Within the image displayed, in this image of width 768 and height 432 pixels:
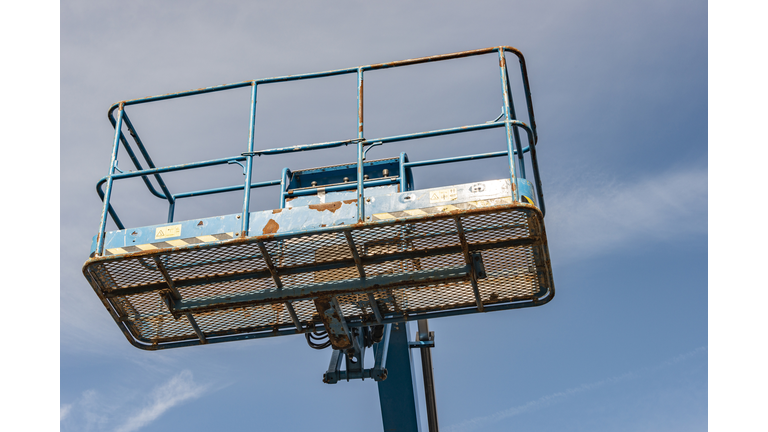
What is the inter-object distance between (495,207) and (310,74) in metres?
2.68

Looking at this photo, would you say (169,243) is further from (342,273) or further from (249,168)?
(342,273)

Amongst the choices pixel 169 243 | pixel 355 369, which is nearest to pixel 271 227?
pixel 169 243

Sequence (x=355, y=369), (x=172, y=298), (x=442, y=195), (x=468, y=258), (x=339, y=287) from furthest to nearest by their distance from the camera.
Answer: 1. (x=355, y=369)
2. (x=172, y=298)
3. (x=339, y=287)
4. (x=468, y=258)
5. (x=442, y=195)

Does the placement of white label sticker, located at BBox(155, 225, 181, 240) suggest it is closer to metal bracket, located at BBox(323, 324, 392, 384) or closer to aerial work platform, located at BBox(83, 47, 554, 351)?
aerial work platform, located at BBox(83, 47, 554, 351)

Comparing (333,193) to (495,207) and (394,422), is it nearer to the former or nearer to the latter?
(495,207)

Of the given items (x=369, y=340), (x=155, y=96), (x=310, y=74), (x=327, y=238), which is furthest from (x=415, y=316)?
(x=155, y=96)

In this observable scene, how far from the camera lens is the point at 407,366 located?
936 cm

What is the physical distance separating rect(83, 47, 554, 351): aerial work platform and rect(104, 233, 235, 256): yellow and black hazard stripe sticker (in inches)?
0.5

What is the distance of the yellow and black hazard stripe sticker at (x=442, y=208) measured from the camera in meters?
6.55

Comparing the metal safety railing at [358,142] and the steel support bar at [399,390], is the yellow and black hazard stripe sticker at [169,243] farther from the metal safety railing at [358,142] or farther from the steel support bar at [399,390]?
the steel support bar at [399,390]

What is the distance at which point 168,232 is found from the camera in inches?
277

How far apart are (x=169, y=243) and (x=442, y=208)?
272 centimetres

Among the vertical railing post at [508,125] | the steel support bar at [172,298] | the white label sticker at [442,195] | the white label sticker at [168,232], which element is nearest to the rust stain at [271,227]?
the white label sticker at [168,232]

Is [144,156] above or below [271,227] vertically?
above
